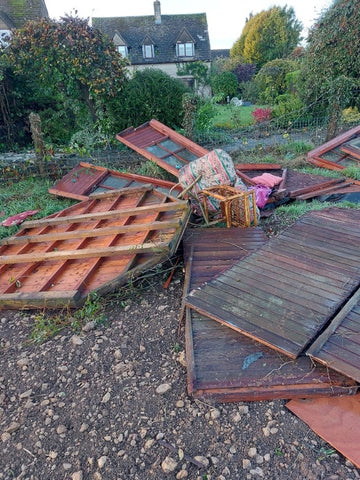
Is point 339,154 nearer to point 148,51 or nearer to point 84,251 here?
Answer: point 84,251

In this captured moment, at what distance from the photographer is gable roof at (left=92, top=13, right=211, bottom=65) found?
22812 millimetres

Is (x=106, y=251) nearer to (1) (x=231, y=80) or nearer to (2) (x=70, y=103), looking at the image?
(2) (x=70, y=103)

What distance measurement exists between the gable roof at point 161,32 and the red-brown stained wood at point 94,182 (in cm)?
1951

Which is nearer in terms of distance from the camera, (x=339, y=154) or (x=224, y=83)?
(x=339, y=154)

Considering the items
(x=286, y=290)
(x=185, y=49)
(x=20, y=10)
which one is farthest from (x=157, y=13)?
(x=286, y=290)

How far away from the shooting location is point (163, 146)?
6996 millimetres

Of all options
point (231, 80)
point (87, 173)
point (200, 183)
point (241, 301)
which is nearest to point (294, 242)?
point (241, 301)

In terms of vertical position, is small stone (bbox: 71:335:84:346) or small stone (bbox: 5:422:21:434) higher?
small stone (bbox: 71:335:84:346)

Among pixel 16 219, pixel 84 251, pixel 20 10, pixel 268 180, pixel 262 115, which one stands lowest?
pixel 16 219

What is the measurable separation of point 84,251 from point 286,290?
2.30 m

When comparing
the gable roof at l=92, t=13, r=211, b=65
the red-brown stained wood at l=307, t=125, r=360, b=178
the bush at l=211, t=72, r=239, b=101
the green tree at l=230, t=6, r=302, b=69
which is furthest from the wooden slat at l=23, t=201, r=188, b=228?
the green tree at l=230, t=6, r=302, b=69

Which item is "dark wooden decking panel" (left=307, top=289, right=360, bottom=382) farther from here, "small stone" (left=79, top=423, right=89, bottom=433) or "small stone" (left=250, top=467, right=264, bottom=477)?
"small stone" (left=79, top=423, right=89, bottom=433)

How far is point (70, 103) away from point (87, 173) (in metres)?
3.74

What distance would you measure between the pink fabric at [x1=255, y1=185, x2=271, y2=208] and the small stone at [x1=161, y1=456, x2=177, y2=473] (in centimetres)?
425
